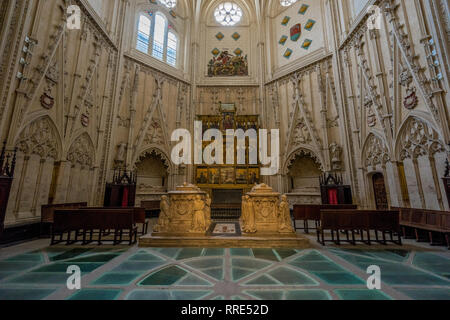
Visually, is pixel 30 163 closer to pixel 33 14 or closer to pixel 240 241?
pixel 33 14

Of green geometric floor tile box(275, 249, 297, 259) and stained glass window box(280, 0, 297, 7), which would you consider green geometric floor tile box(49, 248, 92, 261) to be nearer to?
green geometric floor tile box(275, 249, 297, 259)

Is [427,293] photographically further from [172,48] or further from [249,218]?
[172,48]

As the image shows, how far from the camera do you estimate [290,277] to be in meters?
2.90

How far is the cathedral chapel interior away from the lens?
333 centimetres

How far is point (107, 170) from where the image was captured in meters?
9.84

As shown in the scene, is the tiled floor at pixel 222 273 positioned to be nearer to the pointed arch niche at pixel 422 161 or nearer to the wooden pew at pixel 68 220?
the wooden pew at pixel 68 220

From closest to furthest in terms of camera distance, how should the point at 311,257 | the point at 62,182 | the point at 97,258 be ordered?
1. the point at 97,258
2. the point at 311,257
3. the point at 62,182

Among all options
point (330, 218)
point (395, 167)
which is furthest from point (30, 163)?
point (395, 167)

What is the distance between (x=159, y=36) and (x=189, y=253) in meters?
15.7

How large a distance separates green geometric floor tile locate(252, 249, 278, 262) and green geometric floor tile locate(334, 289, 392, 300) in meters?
1.45

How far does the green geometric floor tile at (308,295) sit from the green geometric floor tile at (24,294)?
3.02 metres

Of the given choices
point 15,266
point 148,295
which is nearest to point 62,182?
point 15,266

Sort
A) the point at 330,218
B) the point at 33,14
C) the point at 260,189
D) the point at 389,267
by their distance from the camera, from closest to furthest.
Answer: the point at 389,267 → the point at 330,218 → the point at 260,189 → the point at 33,14
